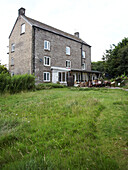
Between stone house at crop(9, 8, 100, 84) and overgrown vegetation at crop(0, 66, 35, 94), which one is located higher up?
stone house at crop(9, 8, 100, 84)

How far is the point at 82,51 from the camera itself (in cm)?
2617

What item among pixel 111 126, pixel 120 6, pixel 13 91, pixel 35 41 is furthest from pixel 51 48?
pixel 111 126

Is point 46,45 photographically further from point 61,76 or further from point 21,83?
point 21,83

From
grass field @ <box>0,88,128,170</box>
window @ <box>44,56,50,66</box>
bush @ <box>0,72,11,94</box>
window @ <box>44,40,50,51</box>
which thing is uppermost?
window @ <box>44,40,50,51</box>

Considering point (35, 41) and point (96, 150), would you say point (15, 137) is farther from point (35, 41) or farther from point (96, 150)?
point (35, 41)

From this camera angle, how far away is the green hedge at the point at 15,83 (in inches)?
315

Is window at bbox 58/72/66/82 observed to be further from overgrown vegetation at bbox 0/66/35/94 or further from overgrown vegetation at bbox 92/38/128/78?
overgrown vegetation at bbox 0/66/35/94

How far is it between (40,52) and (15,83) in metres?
10.8

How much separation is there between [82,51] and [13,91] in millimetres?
20669

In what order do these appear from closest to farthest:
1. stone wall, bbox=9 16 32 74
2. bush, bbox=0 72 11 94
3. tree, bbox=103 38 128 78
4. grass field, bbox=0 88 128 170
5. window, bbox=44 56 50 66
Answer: grass field, bbox=0 88 128 170, bush, bbox=0 72 11 94, stone wall, bbox=9 16 32 74, window, bbox=44 56 50 66, tree, bbox=103 38 128 78

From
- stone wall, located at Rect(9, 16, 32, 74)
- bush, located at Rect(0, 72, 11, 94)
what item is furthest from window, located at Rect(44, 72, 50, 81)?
bush, located at Rect(0, 72, 11, 94)

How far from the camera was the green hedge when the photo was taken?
799 centimetres

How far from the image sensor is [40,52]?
1828cm

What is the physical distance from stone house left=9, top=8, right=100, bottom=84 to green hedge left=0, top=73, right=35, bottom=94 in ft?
24.5
